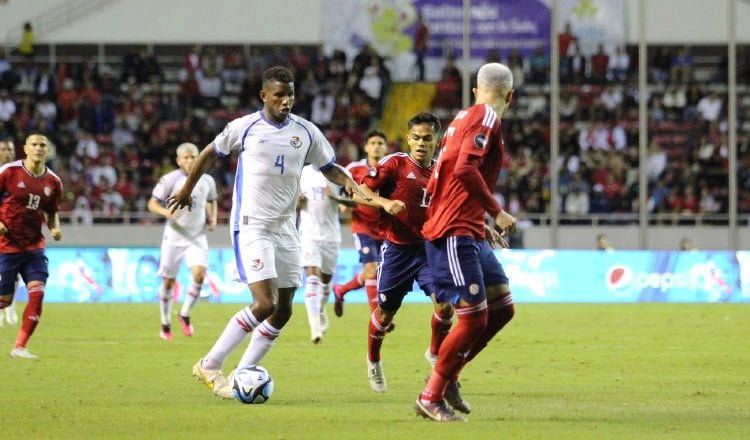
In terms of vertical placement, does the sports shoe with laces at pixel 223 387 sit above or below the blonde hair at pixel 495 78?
below

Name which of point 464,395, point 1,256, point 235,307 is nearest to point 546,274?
point 235,307

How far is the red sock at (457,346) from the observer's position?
880cm

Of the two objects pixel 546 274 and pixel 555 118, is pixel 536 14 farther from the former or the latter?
pixel 546 274

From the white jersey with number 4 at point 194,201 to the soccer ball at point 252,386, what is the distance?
27.1 feet

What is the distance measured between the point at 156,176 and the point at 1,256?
20.3 metres

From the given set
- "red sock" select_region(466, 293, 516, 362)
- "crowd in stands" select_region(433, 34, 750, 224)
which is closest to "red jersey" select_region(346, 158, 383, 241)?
"red sock" select_region(466, 293, 516, 362)

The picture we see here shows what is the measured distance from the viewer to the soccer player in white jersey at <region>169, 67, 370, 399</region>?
10.1 metres

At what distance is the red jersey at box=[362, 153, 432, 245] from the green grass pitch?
4.46 feet

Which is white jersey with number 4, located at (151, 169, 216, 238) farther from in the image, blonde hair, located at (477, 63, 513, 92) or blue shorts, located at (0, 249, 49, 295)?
blonde hair, located at (477, 63, 513, 92)

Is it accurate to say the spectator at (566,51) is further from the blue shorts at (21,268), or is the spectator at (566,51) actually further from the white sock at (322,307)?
the blue shorts at (21,268)

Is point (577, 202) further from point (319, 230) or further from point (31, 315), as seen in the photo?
point (31, 315)

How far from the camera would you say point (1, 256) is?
14695 millimetres

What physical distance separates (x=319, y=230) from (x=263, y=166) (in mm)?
8089

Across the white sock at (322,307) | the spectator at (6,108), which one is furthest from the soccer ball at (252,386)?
the spectator at (6,108)
